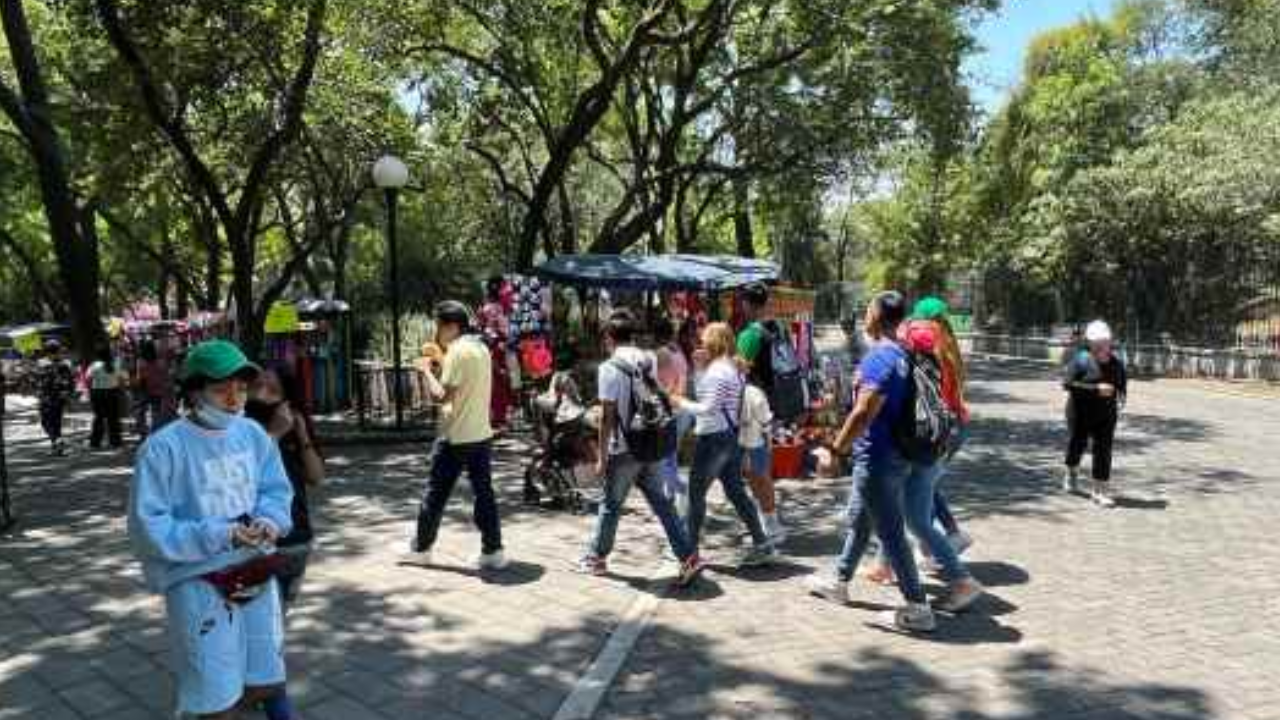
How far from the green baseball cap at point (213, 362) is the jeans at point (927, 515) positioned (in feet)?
12.0

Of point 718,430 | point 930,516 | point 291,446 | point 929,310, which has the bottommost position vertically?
point 930,516

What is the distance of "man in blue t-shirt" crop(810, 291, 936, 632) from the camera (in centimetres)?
557

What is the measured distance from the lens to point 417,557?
7137 mm

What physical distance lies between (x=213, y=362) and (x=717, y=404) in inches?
142

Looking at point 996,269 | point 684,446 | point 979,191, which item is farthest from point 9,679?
point 979,191

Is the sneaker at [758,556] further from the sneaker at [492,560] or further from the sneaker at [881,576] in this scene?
the sneaker at [492,560]

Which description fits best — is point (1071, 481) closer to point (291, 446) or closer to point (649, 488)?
point (649, 488)

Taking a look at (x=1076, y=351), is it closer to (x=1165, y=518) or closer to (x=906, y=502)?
(x=1165, y=518)

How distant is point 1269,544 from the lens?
7.72 metres

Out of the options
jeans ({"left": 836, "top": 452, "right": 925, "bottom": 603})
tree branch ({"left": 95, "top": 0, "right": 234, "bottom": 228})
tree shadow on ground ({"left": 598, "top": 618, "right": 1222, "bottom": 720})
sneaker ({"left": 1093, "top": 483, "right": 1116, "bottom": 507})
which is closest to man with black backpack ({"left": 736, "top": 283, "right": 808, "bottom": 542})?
jeans ({"left": 836, "top": 452, "right": 925, "bottom": 603})

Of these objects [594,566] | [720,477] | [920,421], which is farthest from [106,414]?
[920,421]

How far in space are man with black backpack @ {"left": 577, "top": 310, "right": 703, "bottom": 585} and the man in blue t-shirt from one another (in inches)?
45.7

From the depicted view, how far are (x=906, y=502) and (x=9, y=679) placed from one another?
14.9ft

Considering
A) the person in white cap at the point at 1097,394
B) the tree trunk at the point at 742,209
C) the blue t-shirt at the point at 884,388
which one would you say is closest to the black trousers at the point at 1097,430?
the person in white cap at the point at 1097,394
